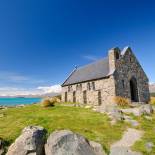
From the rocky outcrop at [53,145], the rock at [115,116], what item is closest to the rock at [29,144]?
Result: the rocky outcrop at [53,145]

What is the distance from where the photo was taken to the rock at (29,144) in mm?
11125

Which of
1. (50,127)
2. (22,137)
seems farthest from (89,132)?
(22,137)

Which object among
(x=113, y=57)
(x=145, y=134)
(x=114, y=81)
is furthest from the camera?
(x=113, y=57)

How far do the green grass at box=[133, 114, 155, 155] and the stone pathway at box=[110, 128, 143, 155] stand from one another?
49 centimetres

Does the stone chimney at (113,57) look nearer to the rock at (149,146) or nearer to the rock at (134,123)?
the rock at (134,123)

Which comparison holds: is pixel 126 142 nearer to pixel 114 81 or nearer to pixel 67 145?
pixel 67 145

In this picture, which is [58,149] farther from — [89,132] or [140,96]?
[140,96]

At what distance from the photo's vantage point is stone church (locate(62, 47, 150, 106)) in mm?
38125

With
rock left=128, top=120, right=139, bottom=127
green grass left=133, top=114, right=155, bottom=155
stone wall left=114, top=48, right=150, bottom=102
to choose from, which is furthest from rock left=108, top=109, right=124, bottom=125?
stone wall left=114, top=48, right=150, bottom=102

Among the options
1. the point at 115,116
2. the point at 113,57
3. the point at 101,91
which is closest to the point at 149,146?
the point at 115,116

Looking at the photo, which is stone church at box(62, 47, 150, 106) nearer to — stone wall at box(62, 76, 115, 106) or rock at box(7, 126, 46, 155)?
stone wall at box(62, 76, 115, 106)

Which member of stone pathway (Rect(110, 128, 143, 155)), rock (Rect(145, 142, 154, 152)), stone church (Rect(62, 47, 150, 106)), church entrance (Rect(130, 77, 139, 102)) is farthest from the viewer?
church entrance (Rect(130, 77, 139, 102))

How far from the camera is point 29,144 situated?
11.4 meters

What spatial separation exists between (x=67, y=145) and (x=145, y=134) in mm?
8815
